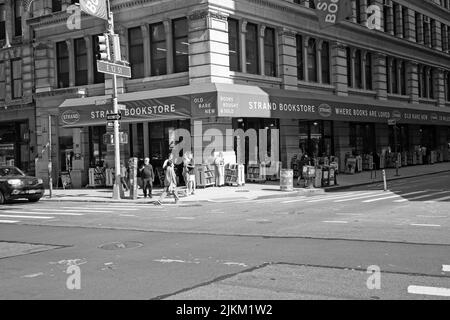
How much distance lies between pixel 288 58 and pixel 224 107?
774 cm

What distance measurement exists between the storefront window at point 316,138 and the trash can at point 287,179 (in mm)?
8484

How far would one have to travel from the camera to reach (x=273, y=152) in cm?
2909

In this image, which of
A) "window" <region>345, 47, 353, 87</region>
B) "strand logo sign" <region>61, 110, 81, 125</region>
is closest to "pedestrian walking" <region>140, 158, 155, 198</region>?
"strand logo sign" <region>61, 110, 81, 125</region>

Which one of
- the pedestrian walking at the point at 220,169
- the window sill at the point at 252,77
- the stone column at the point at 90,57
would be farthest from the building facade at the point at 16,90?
the window sill at the point at 252,77

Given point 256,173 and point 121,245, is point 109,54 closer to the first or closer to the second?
point 256,173

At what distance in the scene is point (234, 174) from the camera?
2548 centimetres

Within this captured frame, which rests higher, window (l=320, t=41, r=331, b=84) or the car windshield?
window (l=320, t=41, r=331, b=84)

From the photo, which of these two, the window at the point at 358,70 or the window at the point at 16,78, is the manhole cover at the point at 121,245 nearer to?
the window at the point at 16,78

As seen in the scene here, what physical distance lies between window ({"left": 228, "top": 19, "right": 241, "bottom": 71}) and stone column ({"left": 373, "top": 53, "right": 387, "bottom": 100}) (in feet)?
48.8

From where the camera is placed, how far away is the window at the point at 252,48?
2758 centimetres

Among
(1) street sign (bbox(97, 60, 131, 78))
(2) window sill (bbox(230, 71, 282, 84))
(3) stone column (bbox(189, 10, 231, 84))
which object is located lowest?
(1) street sign (bbox(97, 60, 131, 78))

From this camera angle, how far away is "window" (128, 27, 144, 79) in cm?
2806

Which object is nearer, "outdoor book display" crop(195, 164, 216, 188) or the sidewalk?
the sidewalk

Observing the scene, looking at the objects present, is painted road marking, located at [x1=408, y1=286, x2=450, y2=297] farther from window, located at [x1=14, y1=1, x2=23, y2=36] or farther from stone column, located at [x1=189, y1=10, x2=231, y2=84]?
window, located at [x1=14, y1=1, x2=23, y2=36]
